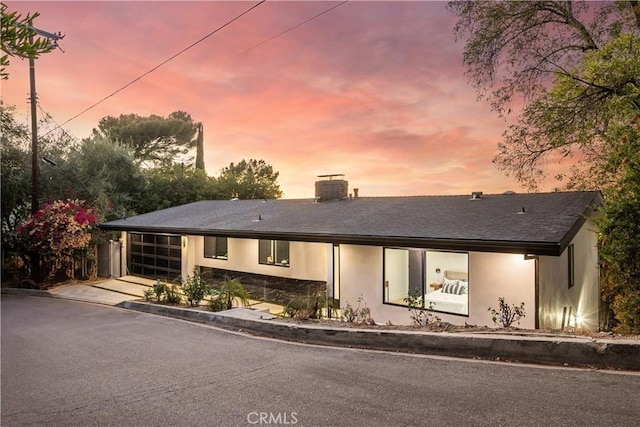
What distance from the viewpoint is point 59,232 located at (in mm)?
15766

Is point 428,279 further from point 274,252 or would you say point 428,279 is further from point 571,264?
point 274,252

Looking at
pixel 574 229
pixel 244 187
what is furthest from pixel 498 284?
pixel 244 187

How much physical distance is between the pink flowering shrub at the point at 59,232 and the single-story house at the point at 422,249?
4.12ft

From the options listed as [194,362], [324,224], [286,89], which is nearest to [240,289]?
[324,224]

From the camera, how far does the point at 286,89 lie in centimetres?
1716

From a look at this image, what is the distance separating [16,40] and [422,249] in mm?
8946

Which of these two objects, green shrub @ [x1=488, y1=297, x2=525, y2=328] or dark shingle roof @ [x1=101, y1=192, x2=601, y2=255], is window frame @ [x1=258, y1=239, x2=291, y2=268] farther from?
green shrub @ [x1=488, y1=297, x2=525, y2=328]

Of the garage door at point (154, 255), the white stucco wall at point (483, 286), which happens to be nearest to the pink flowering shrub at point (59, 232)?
the garage door at point (154, 255)

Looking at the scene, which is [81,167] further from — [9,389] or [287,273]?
[9,389]

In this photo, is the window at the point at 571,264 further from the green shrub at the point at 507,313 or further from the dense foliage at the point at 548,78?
the green shrub at the point at 507,313

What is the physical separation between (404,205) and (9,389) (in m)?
11.3

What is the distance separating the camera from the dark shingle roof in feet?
27.7

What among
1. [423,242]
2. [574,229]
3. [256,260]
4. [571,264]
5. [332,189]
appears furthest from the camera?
[332,189]

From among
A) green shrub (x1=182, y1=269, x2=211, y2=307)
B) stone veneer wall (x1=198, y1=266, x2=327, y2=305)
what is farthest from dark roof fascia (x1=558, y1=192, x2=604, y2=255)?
green shrub (x1=182, y1=269, x2=211, y2=307)
